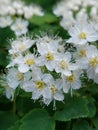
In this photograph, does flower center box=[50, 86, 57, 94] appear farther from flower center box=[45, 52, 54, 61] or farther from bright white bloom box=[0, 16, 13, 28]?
bright white bloom box=[0, 16, 13, 28]

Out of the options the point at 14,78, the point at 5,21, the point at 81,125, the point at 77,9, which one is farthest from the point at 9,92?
the point at 77,9

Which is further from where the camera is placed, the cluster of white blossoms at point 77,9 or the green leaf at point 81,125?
the cluster of white blossoms at point 77,9

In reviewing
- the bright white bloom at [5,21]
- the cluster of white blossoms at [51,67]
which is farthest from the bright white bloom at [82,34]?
the bright white bloom at [5,21]

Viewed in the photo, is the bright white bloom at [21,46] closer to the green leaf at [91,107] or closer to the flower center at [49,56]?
the flower center at [49,56]

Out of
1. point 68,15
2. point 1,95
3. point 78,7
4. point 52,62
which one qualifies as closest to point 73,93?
point 52,62

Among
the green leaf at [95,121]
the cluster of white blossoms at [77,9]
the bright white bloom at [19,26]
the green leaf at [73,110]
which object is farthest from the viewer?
the cluster of white blossoms at [77,9]

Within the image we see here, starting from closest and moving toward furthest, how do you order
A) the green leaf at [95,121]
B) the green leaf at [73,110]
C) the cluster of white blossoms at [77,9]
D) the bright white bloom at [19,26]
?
1. the green leaf at [73,110]
2. the green leaf at [95,121]
3. the bright white bloom at [19,26]
4. the cluster of white blossoms at [77,9]

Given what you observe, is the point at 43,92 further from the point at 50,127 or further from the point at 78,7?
the point at 78,7
